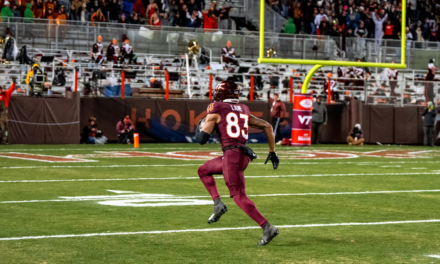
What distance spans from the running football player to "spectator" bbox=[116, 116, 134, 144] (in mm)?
14812

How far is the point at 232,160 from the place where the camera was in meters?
6.52

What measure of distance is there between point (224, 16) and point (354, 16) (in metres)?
6.59

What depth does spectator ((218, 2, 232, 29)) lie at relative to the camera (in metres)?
24.1

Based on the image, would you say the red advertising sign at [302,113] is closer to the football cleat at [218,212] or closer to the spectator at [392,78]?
the spectator at [392,78]

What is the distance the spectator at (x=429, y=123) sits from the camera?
2442 cm

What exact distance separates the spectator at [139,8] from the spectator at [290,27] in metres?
8.33

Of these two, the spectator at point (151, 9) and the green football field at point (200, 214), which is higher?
the spectator at point (151, 9)

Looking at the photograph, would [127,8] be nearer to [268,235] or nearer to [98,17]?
[98,17]

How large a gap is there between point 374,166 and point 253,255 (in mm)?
9618

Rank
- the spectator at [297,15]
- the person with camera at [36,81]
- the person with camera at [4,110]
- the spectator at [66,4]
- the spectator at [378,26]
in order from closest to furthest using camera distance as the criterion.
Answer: the spectator at [378,26], the spectator at [297,15], the person with camera at [4,110], the person with camera at [36,81], the spectator at [66,4]

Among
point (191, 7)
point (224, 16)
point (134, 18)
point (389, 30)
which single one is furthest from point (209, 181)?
point (191, 7)

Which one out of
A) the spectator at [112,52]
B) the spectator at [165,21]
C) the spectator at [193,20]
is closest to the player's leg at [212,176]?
the spectator at [112,52]

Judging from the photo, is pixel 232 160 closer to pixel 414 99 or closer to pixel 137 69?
pixel 137 69

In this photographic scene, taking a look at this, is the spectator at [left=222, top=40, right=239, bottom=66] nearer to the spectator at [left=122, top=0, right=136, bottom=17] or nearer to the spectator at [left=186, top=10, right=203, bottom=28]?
the spectator at [left=186, top=10, right=203, bottom=28]
